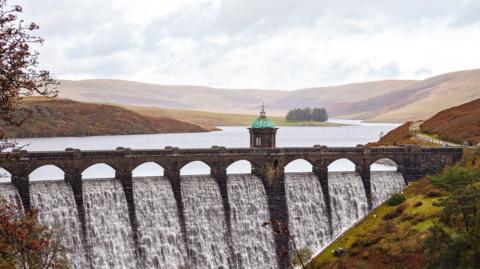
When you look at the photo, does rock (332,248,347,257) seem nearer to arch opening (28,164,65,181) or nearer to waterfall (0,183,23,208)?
waterfall (0,183,23,208)

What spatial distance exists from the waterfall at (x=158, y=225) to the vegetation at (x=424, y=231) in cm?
1748

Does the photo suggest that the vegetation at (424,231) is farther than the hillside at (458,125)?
No

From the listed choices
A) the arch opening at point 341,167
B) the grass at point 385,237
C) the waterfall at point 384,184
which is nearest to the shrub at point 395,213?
the grass at point 385,237

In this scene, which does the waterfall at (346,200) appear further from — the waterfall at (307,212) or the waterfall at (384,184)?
the waterfall at (384,184)

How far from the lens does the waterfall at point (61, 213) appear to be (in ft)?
216

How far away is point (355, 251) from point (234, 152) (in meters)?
21.5

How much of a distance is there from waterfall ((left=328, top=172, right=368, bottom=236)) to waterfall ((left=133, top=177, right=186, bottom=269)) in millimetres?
24568

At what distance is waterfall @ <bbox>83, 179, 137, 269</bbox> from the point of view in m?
68.2

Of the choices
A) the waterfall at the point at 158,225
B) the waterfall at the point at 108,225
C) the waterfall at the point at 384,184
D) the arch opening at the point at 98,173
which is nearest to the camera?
the waterfall at the point at 108,225

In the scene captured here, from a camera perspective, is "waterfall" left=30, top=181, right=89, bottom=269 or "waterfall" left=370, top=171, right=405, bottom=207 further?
"waterfall" left=370, top=171, right=405, bottom=207

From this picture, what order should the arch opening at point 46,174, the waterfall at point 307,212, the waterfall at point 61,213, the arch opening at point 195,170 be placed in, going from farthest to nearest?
1. the arch opening at point 195,170
2. the arch opening at point 46,174
3. the waterfall at point 307,212
4. the waterfall at point 61,213

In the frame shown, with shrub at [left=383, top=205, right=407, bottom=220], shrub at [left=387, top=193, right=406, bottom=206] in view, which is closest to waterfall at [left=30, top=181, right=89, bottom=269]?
shrub at [left=383, top=205, right=407, bottom=220]

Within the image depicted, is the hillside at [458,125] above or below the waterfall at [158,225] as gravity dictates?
above

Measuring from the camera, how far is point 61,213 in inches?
2638
